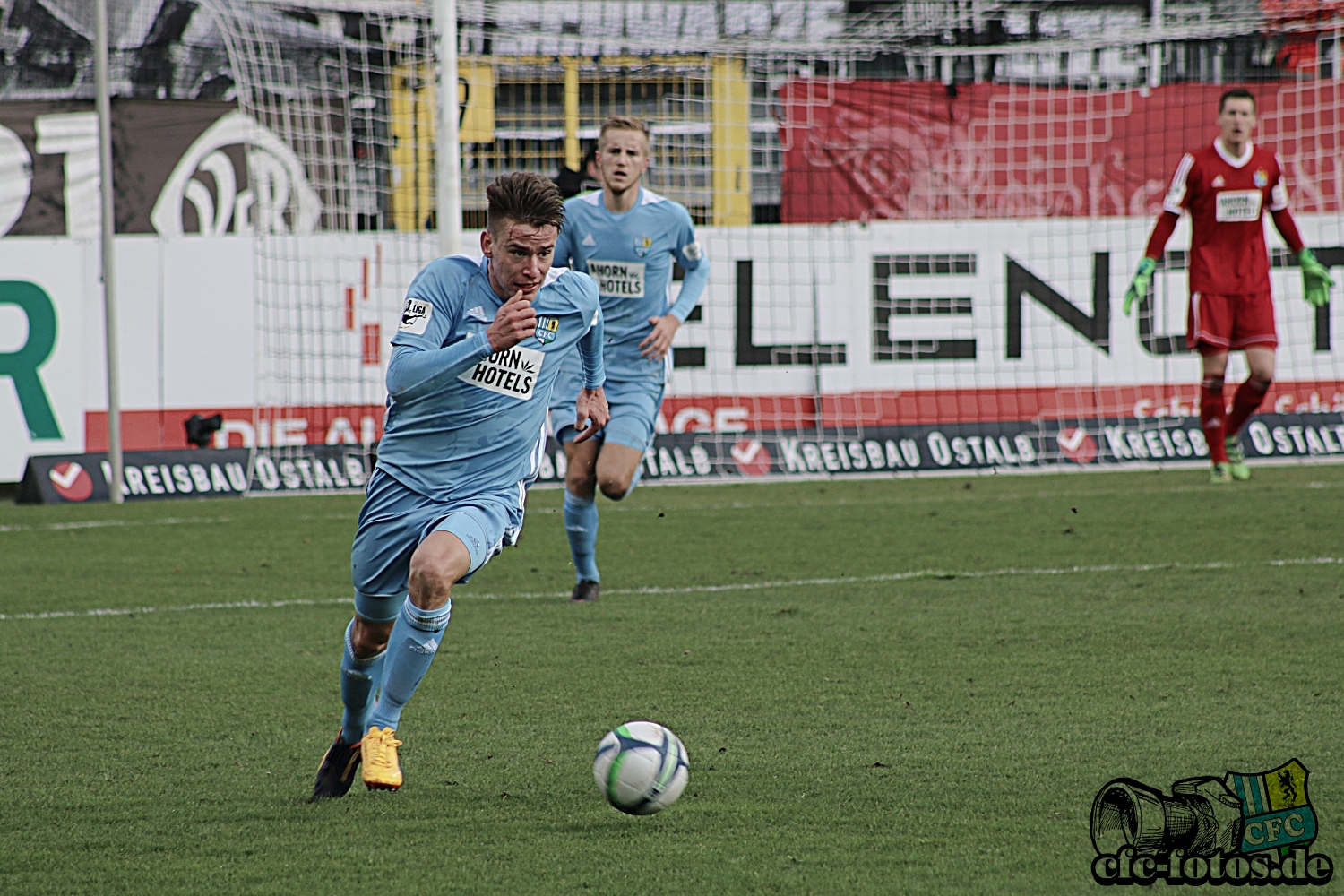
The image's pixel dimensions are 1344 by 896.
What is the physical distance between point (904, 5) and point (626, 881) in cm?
1530

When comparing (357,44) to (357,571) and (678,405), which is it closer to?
(678,405)

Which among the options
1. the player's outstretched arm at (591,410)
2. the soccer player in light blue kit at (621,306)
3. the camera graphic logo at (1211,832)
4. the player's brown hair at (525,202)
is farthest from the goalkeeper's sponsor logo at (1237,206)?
the player's brown hair at (525,202)

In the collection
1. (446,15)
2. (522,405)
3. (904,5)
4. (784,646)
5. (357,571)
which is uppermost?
(904,5)

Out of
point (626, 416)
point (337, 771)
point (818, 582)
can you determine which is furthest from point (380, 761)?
point (818, 582)

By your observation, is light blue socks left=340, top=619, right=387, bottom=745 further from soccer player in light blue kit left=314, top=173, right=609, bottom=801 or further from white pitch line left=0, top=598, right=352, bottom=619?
white pitch line left=0, top=598, right=352, bottom=619

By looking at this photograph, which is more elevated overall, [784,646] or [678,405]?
[678,405]

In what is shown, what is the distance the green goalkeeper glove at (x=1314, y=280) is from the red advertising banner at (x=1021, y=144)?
3506mm

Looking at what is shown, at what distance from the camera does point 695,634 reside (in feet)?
21.6

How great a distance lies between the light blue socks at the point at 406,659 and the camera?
4168mm

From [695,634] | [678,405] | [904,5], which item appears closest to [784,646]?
[695,634]

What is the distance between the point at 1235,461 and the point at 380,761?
918cm

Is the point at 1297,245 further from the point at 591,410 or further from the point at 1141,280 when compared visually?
the point at 591,410

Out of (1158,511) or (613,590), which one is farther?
(1158,511)

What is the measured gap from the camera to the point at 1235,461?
11.6m
